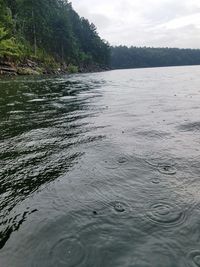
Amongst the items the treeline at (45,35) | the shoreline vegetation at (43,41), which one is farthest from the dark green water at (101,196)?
the treeline at (45,35)

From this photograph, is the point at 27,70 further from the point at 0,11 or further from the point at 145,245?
the point at 145,245

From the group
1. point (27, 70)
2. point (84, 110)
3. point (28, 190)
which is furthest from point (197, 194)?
point (27, 70)

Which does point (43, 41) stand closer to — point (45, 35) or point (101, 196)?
point (45, 35)

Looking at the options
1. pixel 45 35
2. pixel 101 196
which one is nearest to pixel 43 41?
pixel 45 35

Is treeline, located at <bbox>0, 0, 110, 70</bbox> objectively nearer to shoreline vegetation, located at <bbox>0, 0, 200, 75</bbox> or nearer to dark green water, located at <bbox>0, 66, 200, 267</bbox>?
shoreline vegetation, located at <bbox>0, 0, 200, 75</bbox>

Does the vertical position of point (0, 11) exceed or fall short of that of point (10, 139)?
it exceeds it

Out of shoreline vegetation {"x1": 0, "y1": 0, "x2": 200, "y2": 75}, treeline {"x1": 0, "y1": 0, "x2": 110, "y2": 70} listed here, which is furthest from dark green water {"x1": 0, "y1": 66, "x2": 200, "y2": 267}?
treeline {"x1": 0, "y1": 0, "x2": 110, "y2": 70}

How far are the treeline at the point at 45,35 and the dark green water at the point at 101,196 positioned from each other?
44.0 m

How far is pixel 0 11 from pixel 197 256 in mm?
60781

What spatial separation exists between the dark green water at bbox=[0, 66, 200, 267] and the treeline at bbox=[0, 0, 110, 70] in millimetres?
44021

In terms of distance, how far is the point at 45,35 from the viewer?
91125mm

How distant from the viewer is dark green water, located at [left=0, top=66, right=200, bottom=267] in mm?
3777

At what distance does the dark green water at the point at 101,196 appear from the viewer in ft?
12.4

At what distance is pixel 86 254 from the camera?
3758 millimetres
